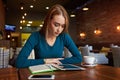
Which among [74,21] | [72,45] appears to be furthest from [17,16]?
[72,45]

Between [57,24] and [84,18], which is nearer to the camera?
[57,24]

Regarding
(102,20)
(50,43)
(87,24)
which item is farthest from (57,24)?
(87,24)

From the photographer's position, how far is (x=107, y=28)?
31.7 feet

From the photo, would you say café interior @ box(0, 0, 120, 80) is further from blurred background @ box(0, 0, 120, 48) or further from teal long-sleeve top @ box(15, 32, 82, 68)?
teal long-sleeve top @ box(15, 32, 82, 68)

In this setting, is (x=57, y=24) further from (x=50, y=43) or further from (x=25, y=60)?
(x=25, y=60)

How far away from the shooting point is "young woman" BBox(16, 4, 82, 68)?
6.01 ft

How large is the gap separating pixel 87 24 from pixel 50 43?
1043 cm

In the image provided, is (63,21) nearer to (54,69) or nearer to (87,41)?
(54,69)

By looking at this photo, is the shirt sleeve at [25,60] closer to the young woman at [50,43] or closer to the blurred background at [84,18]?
the young woman at [50,43]

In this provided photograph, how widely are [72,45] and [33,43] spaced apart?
43cm

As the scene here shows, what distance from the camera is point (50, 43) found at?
206 centimetres

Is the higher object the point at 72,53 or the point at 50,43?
the point at 50,43

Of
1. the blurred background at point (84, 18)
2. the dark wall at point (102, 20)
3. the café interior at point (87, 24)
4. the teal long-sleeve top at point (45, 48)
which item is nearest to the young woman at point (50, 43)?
the teal long-sleeve top at point (45, 48)

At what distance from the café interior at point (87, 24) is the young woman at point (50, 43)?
201 centimetres
